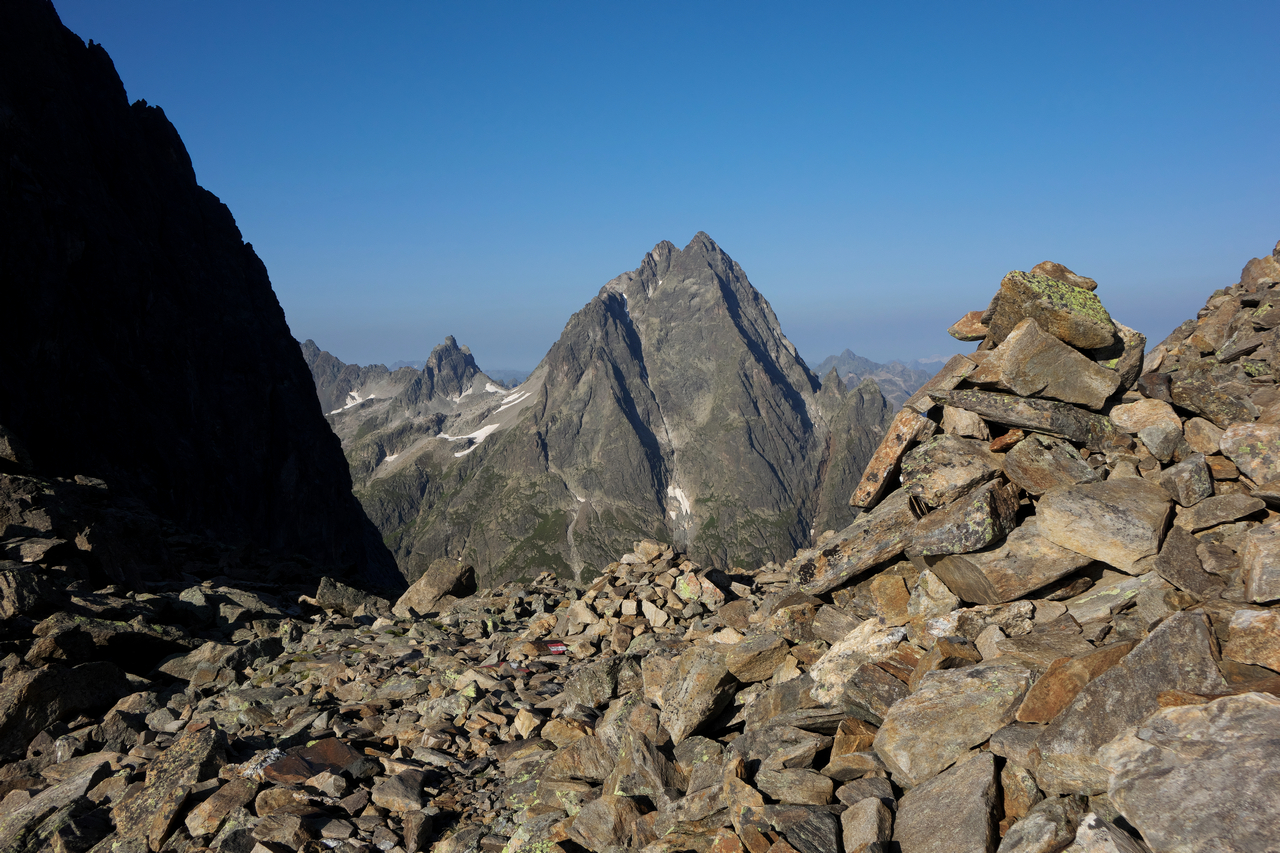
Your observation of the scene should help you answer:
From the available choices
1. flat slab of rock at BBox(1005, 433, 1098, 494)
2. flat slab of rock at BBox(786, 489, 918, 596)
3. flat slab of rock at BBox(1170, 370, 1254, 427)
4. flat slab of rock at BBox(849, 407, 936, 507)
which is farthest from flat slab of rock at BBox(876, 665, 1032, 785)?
flat slab of rock at BBox(1170, 370, 1254, 427)

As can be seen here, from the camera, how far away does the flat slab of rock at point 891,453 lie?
16047 millimetres

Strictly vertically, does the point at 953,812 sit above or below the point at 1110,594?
below

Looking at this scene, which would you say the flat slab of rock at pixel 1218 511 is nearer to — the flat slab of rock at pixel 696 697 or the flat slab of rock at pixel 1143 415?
the flat slab of rock at pixel 1143 415

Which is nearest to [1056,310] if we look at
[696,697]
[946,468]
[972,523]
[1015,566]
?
[946,468]

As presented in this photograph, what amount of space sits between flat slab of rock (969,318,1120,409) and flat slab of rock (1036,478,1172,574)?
2.45m

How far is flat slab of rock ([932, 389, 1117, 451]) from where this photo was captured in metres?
13.9

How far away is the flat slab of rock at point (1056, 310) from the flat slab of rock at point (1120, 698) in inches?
310

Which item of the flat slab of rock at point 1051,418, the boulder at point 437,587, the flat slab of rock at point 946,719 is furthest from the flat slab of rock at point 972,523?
the boulder at point 437,587

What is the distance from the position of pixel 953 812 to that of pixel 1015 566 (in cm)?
569

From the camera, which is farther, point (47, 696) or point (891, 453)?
point (47, 696)

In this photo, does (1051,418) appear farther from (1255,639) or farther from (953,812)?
(953,812)

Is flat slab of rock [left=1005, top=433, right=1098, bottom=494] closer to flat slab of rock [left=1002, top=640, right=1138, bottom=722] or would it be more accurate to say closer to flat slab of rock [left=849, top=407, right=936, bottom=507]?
flat slab of rock [left=849, top=407, right=936, bottom=507]

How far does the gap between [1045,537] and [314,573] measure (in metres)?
39.9

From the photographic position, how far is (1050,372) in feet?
47.7
